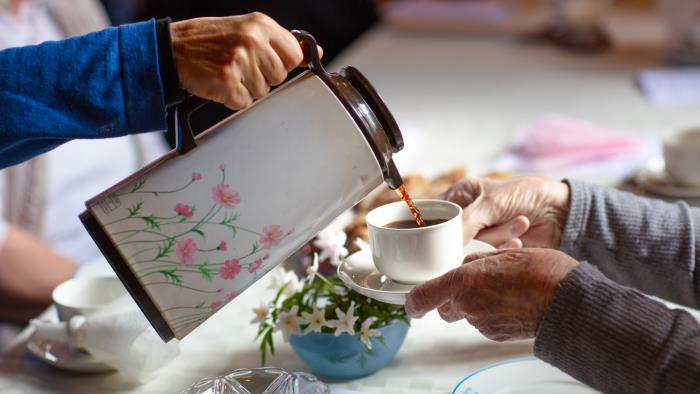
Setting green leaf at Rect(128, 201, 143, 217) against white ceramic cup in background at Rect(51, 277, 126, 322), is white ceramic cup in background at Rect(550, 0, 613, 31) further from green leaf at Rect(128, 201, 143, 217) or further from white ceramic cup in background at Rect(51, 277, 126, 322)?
green leaf at Rect(128, 201, 143, 217)

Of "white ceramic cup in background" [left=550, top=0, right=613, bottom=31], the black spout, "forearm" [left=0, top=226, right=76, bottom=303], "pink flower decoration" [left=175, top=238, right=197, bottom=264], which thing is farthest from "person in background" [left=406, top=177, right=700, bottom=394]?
"white ceramic cup in background" [left=550, top=0, right=613, bottom=31]

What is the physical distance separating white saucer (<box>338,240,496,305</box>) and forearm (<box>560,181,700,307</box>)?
0.15 metres

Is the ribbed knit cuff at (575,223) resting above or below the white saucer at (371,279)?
below

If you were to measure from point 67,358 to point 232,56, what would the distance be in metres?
0.48

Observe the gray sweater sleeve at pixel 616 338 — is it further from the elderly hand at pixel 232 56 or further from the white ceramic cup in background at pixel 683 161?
the white ceramic cup in background at pixel 683 161

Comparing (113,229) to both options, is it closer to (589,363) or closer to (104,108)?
(104,108)

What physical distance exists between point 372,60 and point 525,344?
1579 mm

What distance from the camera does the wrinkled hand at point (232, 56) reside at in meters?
0.75

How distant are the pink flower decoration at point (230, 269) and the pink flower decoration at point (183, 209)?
6 centimetres

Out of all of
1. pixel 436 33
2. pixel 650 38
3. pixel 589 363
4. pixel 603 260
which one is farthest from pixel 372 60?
pixel 589 363

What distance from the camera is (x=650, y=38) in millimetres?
2623

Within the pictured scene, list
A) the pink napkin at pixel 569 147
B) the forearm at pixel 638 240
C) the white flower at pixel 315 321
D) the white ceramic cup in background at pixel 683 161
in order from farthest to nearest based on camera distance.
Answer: the pink napkin at pixel 569 147 < the white ceramic cup in background at pixel 683 161 < the forearm at pixel 638 240 < the white flower at pixel 315 321

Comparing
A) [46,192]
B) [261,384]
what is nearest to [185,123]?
[261,384]

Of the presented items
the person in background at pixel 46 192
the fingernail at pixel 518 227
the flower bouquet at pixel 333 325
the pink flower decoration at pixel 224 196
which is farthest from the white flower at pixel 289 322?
the person in background at pixel 46 192
